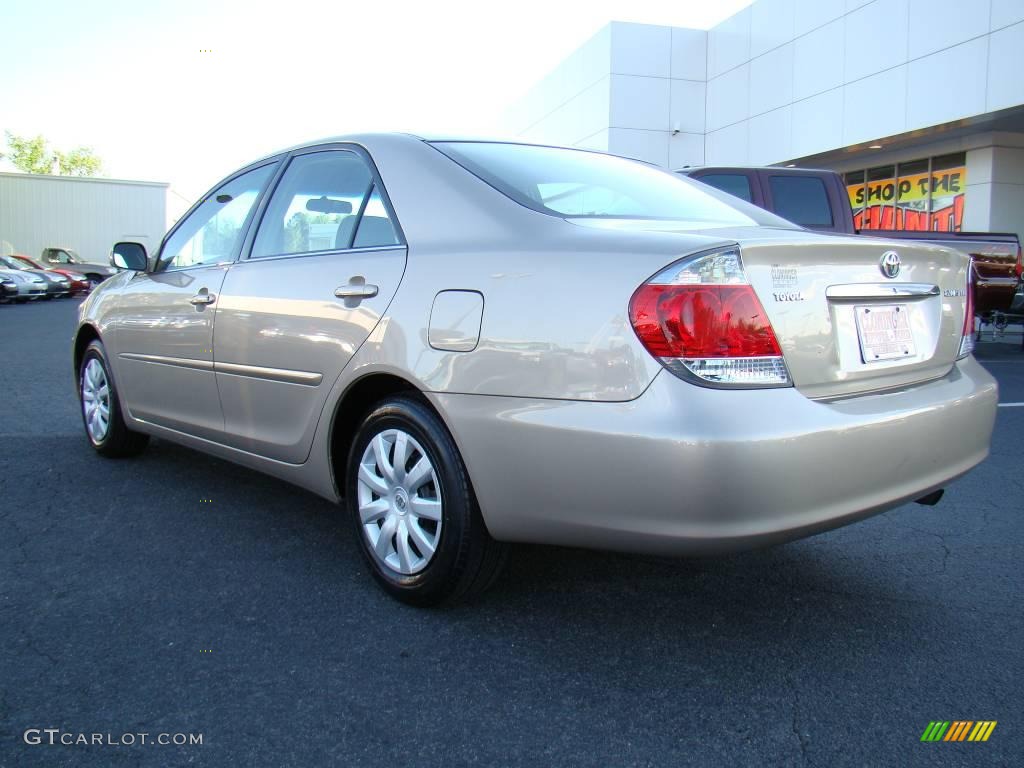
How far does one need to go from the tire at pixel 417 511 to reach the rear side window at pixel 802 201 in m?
6.77

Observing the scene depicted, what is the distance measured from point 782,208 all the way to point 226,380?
661 cm

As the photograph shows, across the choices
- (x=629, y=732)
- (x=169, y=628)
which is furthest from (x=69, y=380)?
(x=629, y=732)

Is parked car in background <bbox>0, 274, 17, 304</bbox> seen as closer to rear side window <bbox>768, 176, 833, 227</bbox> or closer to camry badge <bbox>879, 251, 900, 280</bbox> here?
rear side window <bbox>768, 176, 833, 227</bbox>

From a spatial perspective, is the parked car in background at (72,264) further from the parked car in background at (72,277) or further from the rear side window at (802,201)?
the rear side window at (802,201)

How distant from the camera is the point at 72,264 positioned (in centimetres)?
3406

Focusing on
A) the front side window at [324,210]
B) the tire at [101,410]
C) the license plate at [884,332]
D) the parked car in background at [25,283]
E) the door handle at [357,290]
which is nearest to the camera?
the license plate at [884,332]

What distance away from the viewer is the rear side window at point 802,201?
28.2 feet

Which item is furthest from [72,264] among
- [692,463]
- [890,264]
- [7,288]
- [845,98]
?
[692,463]

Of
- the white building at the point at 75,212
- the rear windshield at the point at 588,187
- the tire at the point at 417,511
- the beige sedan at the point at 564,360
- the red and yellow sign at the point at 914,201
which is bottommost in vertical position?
the tire at the point at 417,511

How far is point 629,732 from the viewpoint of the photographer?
2.09 metres

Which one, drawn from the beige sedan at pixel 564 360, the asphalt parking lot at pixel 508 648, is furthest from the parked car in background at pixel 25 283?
the beige sedan at pixel 564 360

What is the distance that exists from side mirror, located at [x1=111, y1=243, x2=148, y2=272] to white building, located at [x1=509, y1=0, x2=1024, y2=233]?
12193 mm

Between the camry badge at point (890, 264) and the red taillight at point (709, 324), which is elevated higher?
the camry badge at point (890, 264)

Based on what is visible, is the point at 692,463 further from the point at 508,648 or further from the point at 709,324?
the point at 508,648
